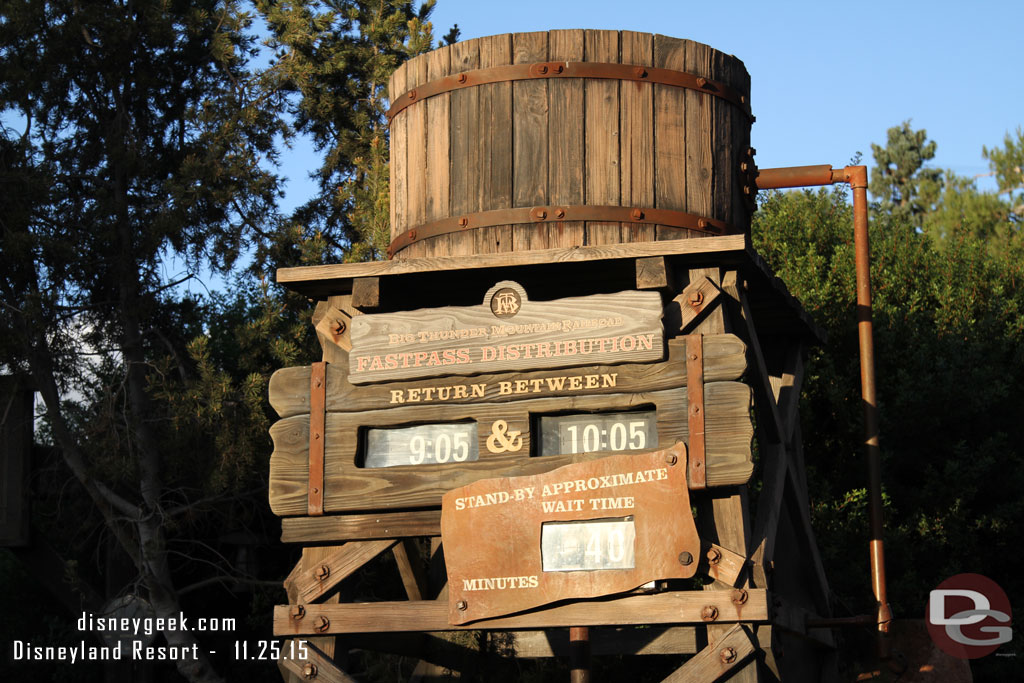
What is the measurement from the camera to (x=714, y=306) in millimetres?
6617

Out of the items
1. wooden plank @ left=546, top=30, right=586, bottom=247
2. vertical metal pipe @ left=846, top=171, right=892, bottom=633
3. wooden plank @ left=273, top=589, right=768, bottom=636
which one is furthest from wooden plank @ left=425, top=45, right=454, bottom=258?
vertical metal pipe @ left=846, top=171, right=892, bottom=633

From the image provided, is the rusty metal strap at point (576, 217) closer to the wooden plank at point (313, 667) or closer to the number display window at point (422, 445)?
the number display window at point (422, 445)

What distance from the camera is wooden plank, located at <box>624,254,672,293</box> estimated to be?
652cm

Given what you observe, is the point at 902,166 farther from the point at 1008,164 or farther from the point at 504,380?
the point at 504,380

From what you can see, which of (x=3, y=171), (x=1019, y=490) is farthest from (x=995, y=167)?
(x=3, y=171)

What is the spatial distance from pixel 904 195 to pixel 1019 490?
27872 mm

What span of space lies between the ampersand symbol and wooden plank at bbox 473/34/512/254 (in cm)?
99

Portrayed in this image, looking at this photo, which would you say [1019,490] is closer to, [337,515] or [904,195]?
[337,515]

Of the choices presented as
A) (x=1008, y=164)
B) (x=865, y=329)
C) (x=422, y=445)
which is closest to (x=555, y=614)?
(x=422, y=445)

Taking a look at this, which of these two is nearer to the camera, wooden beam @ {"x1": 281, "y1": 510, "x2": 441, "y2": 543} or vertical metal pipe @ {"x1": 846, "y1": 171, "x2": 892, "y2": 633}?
wooden beam @ {"x1": 281, "y1": 510, "x2": 441, "y2": 543}

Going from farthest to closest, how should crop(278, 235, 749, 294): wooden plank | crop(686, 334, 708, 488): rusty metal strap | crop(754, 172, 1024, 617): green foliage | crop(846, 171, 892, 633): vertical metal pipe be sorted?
crop(754, 172, 1024, 617): green foliage
crop(846, 171, 892, 633): vertical metal pipe
crop(278, 235, 749, 294): wooden plank
crop(686, 334, 708, 488): rusty metal strap

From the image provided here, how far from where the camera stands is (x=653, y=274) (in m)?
6.54

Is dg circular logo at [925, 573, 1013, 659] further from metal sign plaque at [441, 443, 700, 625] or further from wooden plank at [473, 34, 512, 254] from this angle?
wooden plank at [473, 34, 512, 254]

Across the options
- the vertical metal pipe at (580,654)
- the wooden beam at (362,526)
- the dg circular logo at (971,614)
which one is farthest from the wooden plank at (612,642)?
the wooden beam at (362,526)
